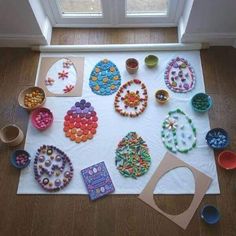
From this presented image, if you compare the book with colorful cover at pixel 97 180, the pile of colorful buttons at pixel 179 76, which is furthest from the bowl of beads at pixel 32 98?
the pile of colorful buttons at pixel 179 76

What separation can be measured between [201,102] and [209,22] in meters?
0.52

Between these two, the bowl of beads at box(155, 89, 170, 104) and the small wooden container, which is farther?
the bowl of beads at box(155, 89, 170, 104)

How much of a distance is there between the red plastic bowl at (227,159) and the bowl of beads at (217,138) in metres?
0.05

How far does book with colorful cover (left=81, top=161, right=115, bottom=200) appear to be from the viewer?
5.57 ft

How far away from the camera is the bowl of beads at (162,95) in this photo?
6.31 ft

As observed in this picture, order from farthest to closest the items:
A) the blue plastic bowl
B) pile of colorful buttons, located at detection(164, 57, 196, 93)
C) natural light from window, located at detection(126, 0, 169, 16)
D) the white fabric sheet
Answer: natural light from window, located at detection(126, 0, 169, 16), pile of colorful buttons, located at detection(164, 57, 196, 93), the white fabric sheet, the blue plastic bowl

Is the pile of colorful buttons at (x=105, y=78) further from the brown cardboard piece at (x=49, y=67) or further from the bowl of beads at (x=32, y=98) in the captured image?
the bowl of beads at (x=32, y=98)

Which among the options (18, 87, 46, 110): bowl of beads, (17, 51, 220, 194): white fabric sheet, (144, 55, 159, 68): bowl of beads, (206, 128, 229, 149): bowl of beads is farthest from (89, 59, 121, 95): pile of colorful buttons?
(206, 128, 229, 149): bowl of beads

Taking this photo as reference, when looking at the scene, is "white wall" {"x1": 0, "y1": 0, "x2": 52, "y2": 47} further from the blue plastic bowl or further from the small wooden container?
the blue plastic bowl

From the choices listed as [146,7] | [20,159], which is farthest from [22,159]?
[146,7]

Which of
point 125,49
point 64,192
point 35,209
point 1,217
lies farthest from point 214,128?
point 1,217

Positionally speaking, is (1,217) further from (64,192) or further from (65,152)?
(65,152)

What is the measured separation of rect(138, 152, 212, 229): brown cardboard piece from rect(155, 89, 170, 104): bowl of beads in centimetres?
34

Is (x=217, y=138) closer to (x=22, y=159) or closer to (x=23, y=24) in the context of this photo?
(x=22, y=159)
